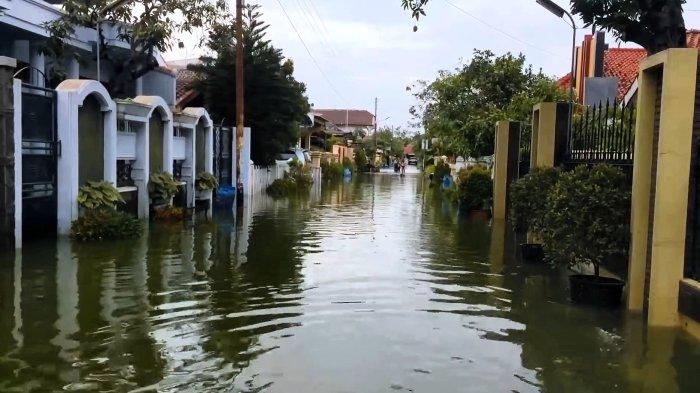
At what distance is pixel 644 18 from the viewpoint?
8.99 meters

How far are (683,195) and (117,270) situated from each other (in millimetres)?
6941

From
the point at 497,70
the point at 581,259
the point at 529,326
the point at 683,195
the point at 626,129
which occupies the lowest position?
the point at 529,326

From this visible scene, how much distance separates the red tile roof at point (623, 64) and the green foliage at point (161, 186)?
15.9 meters

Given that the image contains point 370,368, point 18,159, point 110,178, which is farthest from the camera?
point 110,178

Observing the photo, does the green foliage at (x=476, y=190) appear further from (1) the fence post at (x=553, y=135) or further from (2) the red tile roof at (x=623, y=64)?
(1) the fence post at (x=553, y=135)

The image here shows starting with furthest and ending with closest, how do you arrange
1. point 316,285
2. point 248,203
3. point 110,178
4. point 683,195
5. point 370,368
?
point 248,203 < point 110,178 < point 316,285 < point 683,195 < point 370,368

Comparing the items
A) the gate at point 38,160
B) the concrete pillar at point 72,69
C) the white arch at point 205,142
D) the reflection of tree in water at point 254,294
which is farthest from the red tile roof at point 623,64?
the gate at point 38,160

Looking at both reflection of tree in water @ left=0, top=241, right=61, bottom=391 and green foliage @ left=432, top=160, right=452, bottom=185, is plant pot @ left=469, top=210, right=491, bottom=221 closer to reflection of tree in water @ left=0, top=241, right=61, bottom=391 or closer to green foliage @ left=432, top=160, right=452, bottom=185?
reflection of tree in water @ left=0, top=241, right=61, bottom=391

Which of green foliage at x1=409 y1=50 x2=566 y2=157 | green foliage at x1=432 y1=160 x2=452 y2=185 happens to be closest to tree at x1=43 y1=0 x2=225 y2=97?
green foliage at x1=409 y1=50 x2=566 y2=157

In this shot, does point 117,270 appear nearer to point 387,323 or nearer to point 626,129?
point 387,323

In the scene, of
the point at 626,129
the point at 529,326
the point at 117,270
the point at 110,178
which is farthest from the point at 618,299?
the point at 110,178

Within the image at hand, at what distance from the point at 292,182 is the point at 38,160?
18.7 metres

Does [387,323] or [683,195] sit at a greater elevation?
[683,195]

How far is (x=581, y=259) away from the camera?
25.6ft
